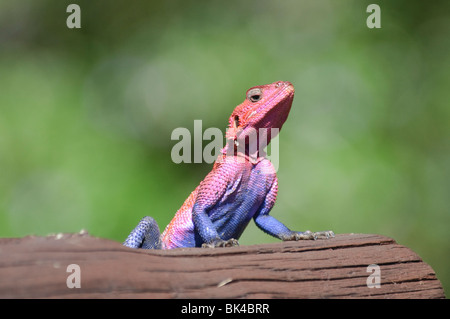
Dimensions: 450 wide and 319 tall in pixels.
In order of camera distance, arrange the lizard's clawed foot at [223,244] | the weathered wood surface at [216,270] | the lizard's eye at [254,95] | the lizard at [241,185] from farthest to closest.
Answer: the lizard's eye at [254,95] < the lizard at [241,185] < the lizard's clawed foot at [223,244] < the weathered wood surface at [216,270]

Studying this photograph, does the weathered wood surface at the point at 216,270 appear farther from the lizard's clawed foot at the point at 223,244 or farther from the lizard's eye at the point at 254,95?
the lizard's eye at the point at 254,95

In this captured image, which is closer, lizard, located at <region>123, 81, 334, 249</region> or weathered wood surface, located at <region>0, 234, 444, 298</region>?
weathered wood surface, located at <region>0, 234, 444, 298</region>

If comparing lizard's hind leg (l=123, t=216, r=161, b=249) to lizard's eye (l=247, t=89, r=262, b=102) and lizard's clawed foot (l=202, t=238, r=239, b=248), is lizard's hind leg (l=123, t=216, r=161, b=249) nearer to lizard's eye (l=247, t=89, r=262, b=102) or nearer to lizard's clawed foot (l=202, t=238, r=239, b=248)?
lizard's clawed foot (l=202, t=238, r=239, b=248)

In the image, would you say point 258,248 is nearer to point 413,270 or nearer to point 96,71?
point 413,270

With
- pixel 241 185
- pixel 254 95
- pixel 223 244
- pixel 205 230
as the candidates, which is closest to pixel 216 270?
pixel 223 244

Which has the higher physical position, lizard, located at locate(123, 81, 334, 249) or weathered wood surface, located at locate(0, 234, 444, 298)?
lizard, located at locate(123, 81, 334, 249)

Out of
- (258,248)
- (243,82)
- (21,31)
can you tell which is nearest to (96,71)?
(21,31)

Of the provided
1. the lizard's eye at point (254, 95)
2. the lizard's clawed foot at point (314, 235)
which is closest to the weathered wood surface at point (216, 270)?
the lizard's clawed foot at point (314, 235)

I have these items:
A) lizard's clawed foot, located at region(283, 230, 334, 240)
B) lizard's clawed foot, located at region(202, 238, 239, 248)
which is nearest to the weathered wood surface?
lizard's clawed foot, located at region(283, 230, 334, 240)
